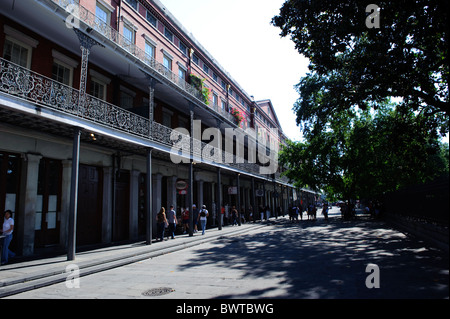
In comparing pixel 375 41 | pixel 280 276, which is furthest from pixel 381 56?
pixel 280 276

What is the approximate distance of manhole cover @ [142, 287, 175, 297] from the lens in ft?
17.3

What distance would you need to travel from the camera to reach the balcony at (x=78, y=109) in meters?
8.17

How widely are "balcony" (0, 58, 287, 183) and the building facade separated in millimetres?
50

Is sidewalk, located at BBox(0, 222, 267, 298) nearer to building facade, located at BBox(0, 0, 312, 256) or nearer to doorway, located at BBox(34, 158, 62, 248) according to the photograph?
building facade, located at BBox(0, 0, 312, 256)

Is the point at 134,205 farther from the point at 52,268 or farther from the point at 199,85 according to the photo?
the point at 199,85

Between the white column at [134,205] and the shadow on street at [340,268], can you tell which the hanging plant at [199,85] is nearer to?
the white column at [134,205]

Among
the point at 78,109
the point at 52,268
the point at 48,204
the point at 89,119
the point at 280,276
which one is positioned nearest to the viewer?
the point at 280,276

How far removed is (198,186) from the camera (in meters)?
21.9

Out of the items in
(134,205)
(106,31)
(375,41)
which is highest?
(106,31)

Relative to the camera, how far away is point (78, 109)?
9.49 m

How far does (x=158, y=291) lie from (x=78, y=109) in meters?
6.97

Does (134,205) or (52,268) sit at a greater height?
(134,205)

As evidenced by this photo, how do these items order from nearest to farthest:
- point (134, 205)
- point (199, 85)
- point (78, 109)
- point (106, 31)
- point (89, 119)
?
point (78, 109)
point (89, 119)
point (106, 31)
point (134, 205)
point (199, 85)
